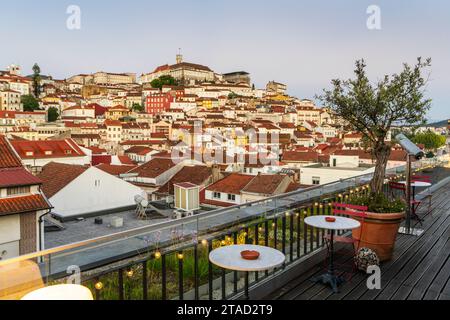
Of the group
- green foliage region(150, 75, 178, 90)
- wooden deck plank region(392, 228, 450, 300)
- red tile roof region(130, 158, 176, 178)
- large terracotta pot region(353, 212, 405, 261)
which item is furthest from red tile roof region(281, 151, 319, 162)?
green foliage region(150, 75, 178, 90)

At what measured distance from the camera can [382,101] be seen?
665cm

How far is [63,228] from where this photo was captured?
58.4 feet

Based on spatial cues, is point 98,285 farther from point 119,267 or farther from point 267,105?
point 267,105

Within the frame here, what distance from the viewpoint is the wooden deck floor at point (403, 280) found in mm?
4273

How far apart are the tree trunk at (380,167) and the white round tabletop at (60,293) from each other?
4873 mm

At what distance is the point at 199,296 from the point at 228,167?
4227cm

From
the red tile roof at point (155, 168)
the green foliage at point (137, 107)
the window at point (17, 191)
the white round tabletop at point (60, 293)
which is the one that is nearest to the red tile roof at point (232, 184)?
the red tile roof at point (155, 168)

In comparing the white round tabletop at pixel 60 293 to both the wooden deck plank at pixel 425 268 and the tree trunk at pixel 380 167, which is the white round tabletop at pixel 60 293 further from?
the tree trunk at pixel 380 167

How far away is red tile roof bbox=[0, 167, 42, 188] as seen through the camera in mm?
18016

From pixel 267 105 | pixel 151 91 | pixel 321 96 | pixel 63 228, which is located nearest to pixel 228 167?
pixel 63 228

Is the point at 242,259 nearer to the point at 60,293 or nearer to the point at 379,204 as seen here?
the point at 60,293

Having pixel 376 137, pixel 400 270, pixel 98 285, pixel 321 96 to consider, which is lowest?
pixel 400 270

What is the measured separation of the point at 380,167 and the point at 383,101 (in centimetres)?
132

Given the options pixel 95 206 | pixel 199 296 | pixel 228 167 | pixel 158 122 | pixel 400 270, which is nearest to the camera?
pixel 199 296
